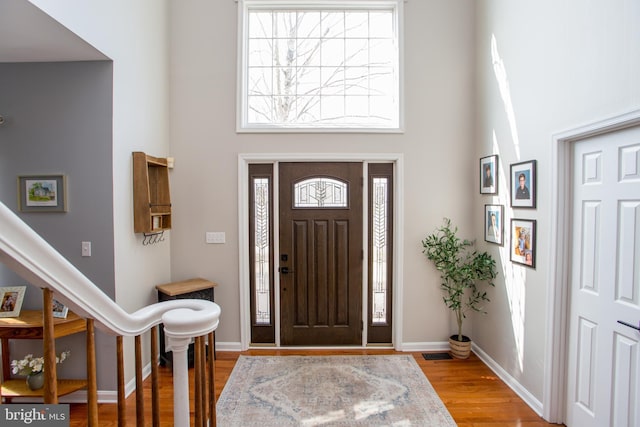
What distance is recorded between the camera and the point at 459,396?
2.83 meters

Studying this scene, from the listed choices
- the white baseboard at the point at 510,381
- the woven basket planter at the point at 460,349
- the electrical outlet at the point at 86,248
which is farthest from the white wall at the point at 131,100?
the white baseboard at the point at 510,381

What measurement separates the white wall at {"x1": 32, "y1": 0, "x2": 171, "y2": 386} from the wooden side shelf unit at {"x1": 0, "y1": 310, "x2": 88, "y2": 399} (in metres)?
0.34

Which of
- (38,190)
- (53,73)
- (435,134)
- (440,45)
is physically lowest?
(38,190)

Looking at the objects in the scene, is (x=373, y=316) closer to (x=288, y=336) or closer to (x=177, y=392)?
(x=288, y=336)

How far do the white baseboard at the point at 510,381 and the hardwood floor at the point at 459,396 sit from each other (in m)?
0.04

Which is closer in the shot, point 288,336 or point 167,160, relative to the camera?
point 167,160

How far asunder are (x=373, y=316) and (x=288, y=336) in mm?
946

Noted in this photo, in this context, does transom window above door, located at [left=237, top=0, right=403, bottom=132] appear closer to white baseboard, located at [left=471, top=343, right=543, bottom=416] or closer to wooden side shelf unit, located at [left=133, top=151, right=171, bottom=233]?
wooden side shelf unit, located at [left=133, top=151, right=171, bottom=233]

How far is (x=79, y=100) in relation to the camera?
8.68 feet

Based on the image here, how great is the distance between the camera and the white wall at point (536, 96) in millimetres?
1990

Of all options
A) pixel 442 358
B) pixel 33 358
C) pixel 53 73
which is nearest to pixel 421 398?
pixel 442 358

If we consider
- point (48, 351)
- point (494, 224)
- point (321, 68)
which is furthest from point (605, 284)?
point (321, 68)

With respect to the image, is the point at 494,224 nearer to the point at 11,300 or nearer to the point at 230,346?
the point at 230,346

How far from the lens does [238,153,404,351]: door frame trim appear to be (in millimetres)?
3617
